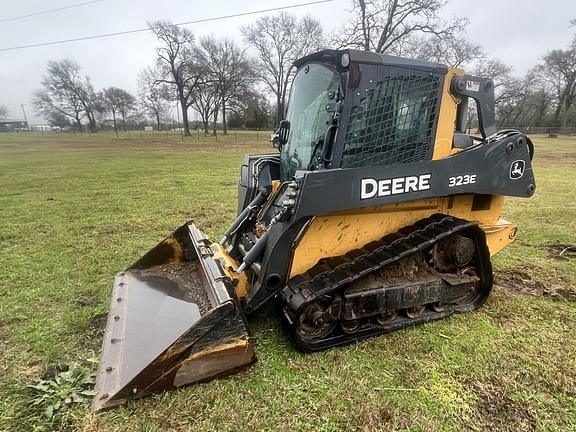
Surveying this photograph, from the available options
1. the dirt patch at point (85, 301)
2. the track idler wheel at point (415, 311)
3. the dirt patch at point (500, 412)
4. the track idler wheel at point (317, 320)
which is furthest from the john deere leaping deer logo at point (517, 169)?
the dirt patch at point (85, 301)

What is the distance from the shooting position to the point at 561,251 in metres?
5.05

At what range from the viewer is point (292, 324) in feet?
8.89

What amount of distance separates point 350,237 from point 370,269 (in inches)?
15.1

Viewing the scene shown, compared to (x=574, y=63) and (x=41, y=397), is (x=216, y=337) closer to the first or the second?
(x=41, y=397)

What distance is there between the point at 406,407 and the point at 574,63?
57.8 meters

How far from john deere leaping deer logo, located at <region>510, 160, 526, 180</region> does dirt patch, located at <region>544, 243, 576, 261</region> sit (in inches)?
82.3

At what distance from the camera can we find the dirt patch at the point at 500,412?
2.20 metres

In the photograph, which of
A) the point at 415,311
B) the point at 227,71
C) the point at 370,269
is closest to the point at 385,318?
the point at 415,311

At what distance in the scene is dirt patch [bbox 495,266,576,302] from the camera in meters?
3.84

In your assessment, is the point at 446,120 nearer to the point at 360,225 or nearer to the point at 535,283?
the point at 360,225

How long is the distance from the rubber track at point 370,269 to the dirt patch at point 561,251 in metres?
2.19

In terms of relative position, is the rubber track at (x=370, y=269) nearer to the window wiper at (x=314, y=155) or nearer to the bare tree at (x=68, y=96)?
the window wiper at (x=314, y=155)

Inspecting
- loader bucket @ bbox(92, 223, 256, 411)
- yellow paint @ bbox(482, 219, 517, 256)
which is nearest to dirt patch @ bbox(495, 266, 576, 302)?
yellow paint @ bbox(482, 219, 517, 256)

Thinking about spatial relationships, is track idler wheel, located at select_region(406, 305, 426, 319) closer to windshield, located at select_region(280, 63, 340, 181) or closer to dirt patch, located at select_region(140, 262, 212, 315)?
windshield, located at select_region(280, 63, 340, 181)
